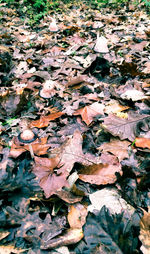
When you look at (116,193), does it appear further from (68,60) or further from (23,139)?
(68,60)

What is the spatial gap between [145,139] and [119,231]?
0.89m

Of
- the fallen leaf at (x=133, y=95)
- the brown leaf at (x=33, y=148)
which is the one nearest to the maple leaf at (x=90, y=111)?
the fallen leaf at (x=133, y=95)

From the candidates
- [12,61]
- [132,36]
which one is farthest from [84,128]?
[132,36]

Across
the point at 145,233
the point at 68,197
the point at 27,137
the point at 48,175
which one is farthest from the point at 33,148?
the point at 145,233

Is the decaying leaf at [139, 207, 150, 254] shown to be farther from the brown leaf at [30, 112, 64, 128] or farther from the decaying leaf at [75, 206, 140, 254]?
the brown leaf at [30, 112, 64, 128]

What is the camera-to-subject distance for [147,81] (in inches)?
101

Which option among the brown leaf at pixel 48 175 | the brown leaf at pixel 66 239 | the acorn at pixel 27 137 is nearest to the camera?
the brown leaf at pixel 66 239

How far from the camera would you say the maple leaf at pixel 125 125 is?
6.12ft

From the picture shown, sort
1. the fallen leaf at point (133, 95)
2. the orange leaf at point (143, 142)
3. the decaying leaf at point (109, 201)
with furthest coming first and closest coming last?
the fallen leaf at point (133, 95) < the orange leaf at point (143, 142) < the decaying leaf at point (109, 201)

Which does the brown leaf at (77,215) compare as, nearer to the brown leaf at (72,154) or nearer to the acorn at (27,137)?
the brown leaf at (72,154)

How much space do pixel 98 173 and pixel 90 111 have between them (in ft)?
2.61

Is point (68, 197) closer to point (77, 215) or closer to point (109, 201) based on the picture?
point (77, 215)

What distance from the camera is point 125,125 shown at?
6.38 feet

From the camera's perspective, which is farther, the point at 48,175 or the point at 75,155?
the point at 75,155
